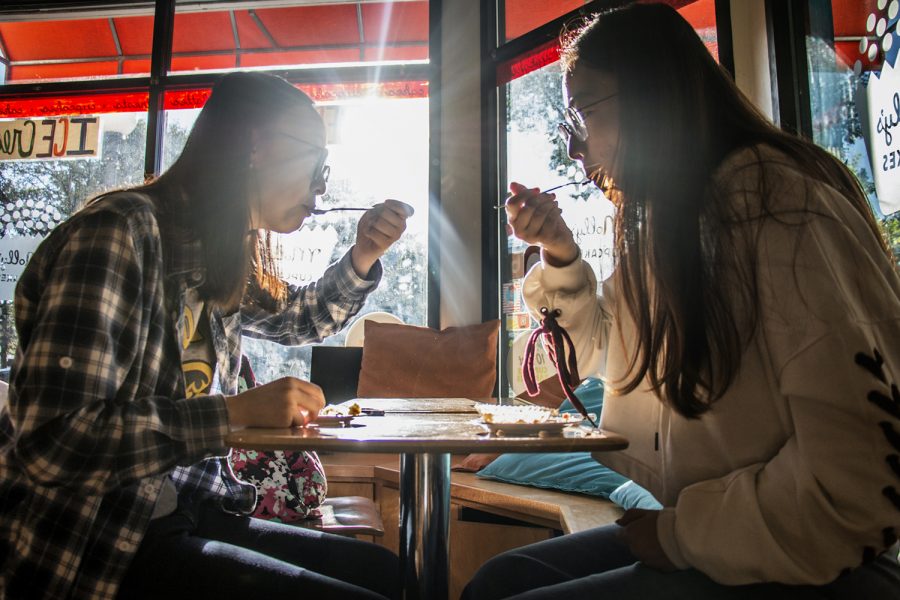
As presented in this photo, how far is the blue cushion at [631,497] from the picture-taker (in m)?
1.60

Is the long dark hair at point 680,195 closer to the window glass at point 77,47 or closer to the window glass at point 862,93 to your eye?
the window glass at point 862,93

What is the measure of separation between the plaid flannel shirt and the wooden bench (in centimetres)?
105

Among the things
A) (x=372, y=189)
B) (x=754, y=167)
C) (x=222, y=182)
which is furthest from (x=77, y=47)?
(x=754, y=167)

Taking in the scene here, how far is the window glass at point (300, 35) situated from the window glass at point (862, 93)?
2337mm

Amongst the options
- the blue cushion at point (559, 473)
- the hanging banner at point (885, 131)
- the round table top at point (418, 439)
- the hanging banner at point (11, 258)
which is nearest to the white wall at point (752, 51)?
the hanging banner at point (885, 131)

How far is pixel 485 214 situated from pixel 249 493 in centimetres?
265

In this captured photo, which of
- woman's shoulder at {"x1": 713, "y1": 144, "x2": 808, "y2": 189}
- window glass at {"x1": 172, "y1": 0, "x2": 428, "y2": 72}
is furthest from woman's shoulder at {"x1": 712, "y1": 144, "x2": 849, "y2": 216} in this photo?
window glass at {"x1": 172, "y1": 0, "x2": 428, "y2": 72}

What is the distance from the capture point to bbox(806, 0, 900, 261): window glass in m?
1.84

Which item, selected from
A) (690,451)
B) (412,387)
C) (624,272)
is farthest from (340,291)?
(412,387)

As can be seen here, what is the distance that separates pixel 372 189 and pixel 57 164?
6.76 feet

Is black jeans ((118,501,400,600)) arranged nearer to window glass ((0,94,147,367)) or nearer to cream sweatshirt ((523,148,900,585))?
cream sweatshirt ((523,148,900,585))

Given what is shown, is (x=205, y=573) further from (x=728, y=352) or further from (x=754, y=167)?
(x=754, y=167)

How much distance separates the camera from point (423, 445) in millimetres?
740

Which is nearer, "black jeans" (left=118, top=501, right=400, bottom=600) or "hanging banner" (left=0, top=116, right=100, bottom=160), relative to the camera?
"black jeans" (left=118, top=501, right=400, bottom=600)
